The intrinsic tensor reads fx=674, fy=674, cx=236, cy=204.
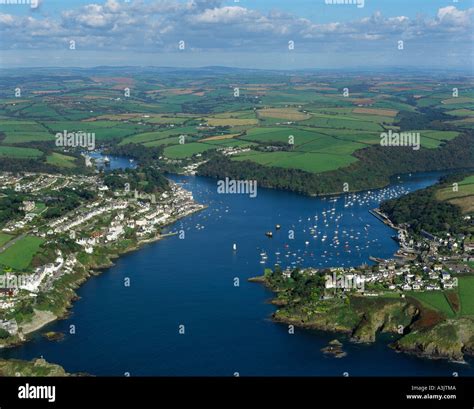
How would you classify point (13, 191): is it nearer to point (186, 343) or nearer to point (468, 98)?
point (186, 343)

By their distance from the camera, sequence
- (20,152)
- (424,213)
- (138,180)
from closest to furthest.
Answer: (424,213) < (138,180) < (20,152)

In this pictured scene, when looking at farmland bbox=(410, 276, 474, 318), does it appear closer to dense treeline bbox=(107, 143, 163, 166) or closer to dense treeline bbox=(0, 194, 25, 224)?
dense treeline bbox=(0, 194, 25, 224)

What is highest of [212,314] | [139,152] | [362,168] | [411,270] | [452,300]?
[139,152]

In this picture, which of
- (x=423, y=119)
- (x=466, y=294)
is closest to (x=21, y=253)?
(x=466, y=294)

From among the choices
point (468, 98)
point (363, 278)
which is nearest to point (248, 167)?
point (363, 278)

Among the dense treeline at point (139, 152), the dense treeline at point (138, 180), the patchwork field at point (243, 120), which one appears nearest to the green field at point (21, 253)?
the dense treeline at point (138, 180)

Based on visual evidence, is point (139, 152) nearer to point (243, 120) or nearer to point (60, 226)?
point (243, 120)

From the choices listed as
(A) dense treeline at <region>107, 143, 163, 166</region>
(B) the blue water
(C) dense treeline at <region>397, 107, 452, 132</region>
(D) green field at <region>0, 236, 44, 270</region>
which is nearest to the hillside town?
(B) the blue water

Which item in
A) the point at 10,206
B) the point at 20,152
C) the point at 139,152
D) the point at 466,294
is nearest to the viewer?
the point at 466,294
